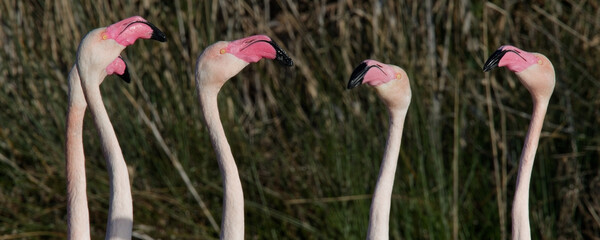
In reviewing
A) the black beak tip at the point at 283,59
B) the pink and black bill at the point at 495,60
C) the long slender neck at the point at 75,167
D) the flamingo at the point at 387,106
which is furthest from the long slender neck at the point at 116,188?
the pink and black bill at the point at 495,60

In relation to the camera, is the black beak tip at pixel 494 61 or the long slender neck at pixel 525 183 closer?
the black beak tip at pixel 494 61

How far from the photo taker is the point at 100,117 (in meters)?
2.73

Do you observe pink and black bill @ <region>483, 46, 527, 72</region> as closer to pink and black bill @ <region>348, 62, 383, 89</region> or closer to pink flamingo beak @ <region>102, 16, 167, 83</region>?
pink and black bill @ <region>348, 62, 383, 89</region>

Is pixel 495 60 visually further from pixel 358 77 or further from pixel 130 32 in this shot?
pixel 130 32

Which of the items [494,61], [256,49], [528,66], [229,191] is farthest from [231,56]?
[528,66]

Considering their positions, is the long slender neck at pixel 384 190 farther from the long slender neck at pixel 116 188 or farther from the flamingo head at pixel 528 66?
the long slender neck at pixel 116 188

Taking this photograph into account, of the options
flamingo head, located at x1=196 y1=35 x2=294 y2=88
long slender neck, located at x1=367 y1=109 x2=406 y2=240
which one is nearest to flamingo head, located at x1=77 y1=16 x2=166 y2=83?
flamingo head, located at x1=196 y1=35 x2=294 y2=88

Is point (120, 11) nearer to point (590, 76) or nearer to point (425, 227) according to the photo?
point (425, 227)

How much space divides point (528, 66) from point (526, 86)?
0.12 meters

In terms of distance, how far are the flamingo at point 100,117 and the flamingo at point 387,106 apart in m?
0.66

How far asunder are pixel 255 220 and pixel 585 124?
193 cm

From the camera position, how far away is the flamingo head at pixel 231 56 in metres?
2.63

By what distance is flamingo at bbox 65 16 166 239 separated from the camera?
2.61m

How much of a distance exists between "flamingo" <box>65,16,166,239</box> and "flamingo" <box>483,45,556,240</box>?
43.8 inches
